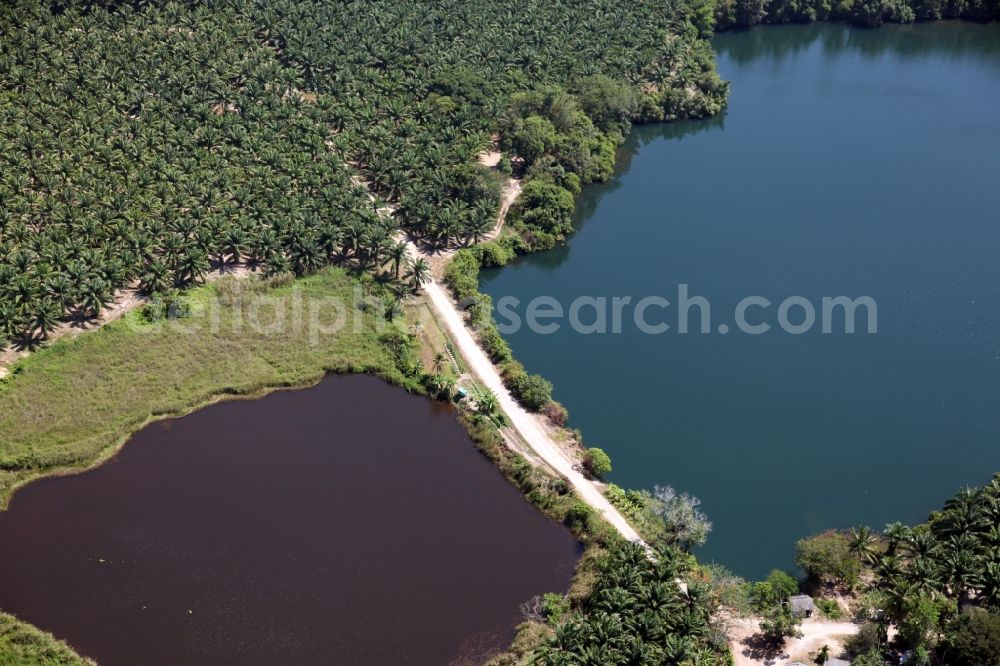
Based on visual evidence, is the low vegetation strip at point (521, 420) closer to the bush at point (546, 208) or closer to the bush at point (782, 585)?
the bush at point (782, 585)

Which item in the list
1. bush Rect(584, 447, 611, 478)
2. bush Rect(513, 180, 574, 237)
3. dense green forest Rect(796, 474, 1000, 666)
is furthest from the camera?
bush Rect(513, 180, 574, 237)

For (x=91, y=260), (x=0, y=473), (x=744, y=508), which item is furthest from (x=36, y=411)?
(x=744, y=508)

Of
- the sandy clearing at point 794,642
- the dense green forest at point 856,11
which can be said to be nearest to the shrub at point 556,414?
the sandy clearing at point 794,642

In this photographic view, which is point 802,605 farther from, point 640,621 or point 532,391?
point 532,391

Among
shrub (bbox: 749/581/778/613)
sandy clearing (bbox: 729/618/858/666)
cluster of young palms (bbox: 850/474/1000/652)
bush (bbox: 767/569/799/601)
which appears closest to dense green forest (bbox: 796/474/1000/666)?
cluster of young palms (bbox: 850/474/1000/652)

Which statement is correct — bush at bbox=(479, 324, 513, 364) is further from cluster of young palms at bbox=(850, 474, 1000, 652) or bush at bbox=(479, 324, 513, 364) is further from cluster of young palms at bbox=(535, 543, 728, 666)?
cluster of young palms at bbox=(850, 474, 1000, 652)

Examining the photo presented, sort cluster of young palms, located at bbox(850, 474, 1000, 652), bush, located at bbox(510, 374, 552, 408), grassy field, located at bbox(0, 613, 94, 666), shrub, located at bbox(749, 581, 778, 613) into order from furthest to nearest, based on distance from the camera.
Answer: bush, located at bbox(510, 374, 552, 408) < shrub, located at bbox(749, 581, 778, 613) < cluster of young palms, located at bbox(850, 474, 1000, 652) < grassy field, located at bbox(0, 613, 94, 666)

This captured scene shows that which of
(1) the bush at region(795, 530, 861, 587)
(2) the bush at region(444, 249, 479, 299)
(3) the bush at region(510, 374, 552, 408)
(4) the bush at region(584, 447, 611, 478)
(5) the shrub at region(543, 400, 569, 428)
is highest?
(2) the bush at region(444, 249, 479, 299)
